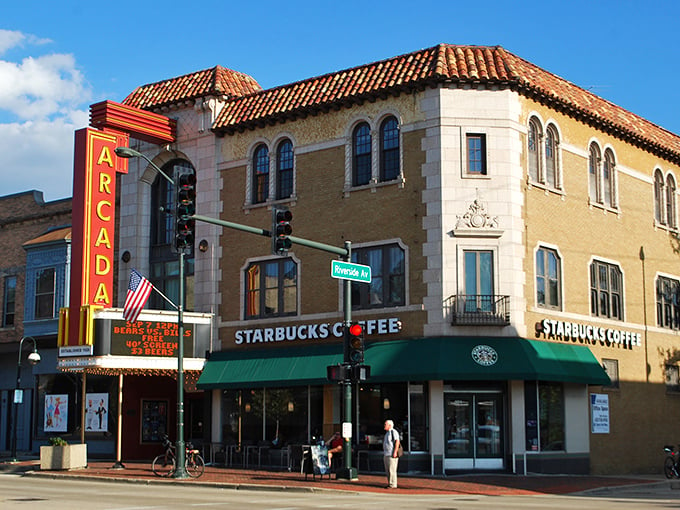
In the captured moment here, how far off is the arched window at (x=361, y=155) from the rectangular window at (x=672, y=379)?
558 inches

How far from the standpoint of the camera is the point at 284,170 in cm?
3347

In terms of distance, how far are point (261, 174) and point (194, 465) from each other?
11122mm

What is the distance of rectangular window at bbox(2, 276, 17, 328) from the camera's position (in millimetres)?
42688

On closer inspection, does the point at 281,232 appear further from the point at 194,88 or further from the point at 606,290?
the point at 194,88

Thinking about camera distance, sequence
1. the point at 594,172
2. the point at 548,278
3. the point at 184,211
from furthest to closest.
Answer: the point at 594,172 → the point at 548,278 → the point at 184,211

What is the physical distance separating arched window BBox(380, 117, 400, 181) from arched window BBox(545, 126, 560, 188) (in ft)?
16.4

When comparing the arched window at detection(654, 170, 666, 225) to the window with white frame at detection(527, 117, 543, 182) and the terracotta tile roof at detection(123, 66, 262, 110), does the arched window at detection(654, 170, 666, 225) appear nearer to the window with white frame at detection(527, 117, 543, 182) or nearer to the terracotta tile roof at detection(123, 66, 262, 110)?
the window with white frame at detection(527, 117, 543, 182)

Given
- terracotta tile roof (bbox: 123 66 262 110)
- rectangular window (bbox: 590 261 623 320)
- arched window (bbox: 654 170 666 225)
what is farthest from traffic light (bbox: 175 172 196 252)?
arched window (bbox: 654 170 666 225)

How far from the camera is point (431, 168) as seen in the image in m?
29.3

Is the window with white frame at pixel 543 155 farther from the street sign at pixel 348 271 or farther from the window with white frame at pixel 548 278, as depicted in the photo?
the street sign at pixel 348 271

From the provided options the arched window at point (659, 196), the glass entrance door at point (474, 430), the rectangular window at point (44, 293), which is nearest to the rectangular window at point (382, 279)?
the glass entrance door at point (474, 430)

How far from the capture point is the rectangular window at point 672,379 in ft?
117

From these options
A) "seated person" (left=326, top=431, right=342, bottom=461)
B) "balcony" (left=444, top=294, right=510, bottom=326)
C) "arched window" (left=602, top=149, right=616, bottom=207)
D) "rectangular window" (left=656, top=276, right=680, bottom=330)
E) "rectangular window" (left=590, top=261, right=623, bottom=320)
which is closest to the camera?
"seated person" (left=326, top=431, right=342, bottom=461)

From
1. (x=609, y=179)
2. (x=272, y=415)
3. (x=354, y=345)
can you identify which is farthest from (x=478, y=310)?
(x=609, y=179)
